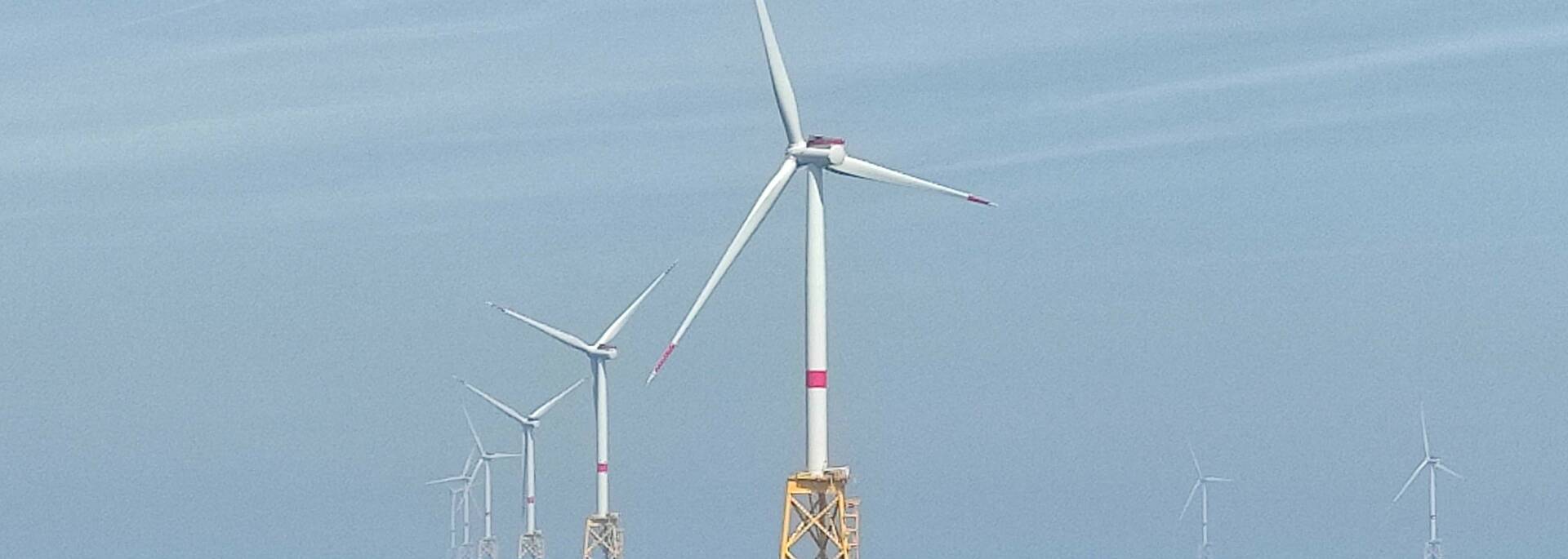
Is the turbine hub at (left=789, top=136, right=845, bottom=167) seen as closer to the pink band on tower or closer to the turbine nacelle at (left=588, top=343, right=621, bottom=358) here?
the pink band on tower

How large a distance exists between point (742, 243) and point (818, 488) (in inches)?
363

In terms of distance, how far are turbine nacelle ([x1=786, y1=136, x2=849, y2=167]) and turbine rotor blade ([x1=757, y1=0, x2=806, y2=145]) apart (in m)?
0.59

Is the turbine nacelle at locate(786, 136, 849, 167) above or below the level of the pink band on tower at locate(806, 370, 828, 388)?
above

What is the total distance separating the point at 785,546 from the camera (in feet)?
308

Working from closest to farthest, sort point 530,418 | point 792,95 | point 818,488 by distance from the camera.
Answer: point 818,488 < point 792,95 < point 530,418

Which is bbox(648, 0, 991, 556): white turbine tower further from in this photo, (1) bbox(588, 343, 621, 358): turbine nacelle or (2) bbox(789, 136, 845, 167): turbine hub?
(1) bbox(588, 343, 621, 358): turbine nacelle

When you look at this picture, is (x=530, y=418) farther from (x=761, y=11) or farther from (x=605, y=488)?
(x=761, y=11)

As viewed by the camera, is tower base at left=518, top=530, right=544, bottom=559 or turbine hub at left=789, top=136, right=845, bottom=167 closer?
turbine hub at left=789, top=136, right=845, bottom=167

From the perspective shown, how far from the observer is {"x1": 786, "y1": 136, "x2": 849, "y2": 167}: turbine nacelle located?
97.6 m

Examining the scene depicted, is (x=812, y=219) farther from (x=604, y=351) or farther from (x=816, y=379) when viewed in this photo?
(x=604, y=351)

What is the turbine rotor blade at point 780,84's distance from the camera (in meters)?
98.8

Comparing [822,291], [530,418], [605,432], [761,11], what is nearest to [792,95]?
[761,11]

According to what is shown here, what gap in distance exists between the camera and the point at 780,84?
101 meters

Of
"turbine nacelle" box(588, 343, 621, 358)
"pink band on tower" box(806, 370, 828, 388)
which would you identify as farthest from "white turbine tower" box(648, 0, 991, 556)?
"turbine nacelle" box(588, 343, 621, 358)
